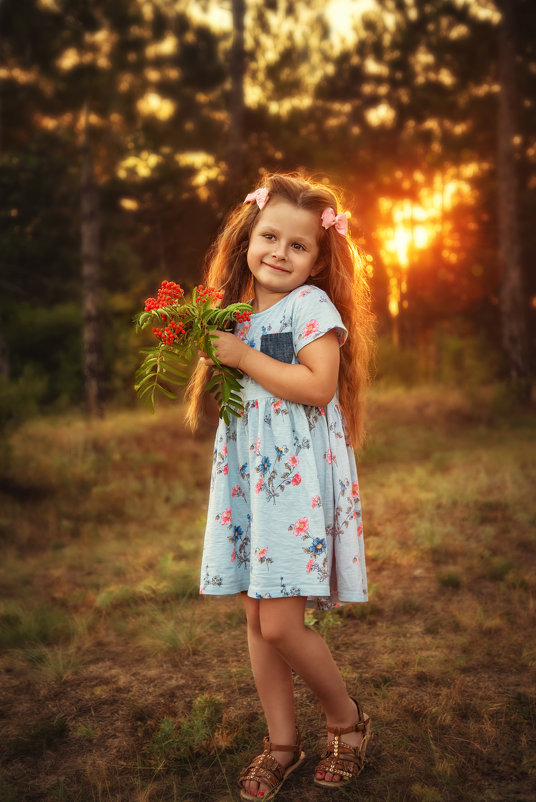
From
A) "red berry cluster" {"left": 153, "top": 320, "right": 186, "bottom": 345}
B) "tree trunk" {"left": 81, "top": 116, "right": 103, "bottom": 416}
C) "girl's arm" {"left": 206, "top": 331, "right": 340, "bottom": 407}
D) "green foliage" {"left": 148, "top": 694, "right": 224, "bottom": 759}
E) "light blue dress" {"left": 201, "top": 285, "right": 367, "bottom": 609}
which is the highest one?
"tree trunk" {"left": 81, "top": 116, "right": 103, "bottom": 416}

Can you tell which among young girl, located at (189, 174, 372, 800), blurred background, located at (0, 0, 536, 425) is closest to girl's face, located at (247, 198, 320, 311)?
young girl, located at (189, 174, 372, 800)

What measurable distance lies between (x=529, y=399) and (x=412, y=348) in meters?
2.98

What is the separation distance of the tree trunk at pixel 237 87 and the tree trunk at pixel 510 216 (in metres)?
4.43

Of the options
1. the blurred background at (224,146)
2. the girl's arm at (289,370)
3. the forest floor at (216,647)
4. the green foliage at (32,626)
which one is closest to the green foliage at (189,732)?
the forest floor at (216,647)

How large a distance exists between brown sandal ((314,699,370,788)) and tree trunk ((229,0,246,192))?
9260mm

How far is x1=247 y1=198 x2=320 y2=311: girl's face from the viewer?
7.27 ft

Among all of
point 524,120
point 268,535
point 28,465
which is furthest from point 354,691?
point 524,120

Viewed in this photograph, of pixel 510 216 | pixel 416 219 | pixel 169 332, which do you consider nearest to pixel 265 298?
pixel 169 332

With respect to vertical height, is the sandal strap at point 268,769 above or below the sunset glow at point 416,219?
below

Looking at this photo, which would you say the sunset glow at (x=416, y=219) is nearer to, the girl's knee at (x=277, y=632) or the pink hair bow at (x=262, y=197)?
the pink hair bow at (x=262, y=197)

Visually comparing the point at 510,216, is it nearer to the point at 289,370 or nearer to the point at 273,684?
the point at 289,370

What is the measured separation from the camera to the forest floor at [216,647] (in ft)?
7.61

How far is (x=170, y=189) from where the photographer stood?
11.6 m

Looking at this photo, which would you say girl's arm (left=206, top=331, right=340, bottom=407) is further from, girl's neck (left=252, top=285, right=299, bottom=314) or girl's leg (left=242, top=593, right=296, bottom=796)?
girl's leg (left=242, top=593, right=296, bottom=796)
